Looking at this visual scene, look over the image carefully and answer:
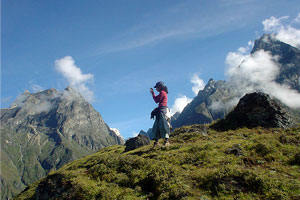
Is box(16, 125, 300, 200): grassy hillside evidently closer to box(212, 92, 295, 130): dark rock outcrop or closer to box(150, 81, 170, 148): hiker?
box(150, 81, 170, 148): hiker

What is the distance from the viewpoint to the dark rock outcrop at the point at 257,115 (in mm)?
20883

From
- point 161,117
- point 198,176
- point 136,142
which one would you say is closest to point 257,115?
point 161,117

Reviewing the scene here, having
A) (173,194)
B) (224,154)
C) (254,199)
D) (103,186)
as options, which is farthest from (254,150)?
(103,186)

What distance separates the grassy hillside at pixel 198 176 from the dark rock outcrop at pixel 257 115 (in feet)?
25.5

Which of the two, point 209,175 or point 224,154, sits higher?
point 224,154

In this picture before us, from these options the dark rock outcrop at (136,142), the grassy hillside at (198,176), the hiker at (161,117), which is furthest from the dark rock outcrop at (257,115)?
the dark rock outcrop at (136,142)

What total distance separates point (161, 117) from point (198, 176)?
9.30 m

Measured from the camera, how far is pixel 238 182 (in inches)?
338

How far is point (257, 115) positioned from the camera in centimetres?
2212

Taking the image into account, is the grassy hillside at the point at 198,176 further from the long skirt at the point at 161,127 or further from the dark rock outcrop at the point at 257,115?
the dark rock outcrop at the point at 257,115

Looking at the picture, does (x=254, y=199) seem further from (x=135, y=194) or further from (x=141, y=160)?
(x=141, y=160)

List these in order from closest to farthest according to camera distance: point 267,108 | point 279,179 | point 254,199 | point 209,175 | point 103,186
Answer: point 254,199, point 279,179, point 209,175, point 103,186, point 267,108

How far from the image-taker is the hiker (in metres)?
18.3

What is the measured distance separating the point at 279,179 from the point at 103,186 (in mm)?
7459
